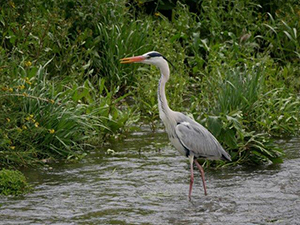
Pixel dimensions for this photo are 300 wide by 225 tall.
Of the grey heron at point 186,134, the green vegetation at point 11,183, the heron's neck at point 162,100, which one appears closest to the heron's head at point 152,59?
the grey heron at point 186,134

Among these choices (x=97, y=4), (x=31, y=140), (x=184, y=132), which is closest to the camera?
(x=184, y=132)

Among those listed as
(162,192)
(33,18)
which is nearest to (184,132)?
(162,192)

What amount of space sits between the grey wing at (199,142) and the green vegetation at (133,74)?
529mm

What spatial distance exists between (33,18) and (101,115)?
213 cm

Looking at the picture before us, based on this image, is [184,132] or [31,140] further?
[31,140]

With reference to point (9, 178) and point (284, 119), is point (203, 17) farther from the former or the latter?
point (9, 178)

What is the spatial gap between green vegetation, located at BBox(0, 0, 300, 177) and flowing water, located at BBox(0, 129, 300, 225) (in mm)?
364

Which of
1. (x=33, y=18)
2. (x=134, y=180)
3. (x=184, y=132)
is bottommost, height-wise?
(x=134, y=180)

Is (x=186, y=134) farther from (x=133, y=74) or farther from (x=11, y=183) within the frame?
(x=133, y=74)

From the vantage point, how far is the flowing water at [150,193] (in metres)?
6.73

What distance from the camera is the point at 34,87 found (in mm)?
8891

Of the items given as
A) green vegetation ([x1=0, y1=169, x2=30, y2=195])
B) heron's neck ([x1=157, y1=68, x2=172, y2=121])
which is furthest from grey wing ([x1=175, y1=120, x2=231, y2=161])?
green vegetation ([x1=0, y1=169, x2=30, y2=195])

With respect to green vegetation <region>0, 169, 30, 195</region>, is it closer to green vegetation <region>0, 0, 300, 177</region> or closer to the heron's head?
green vegetation <region>0, 0, 300, 177</region>

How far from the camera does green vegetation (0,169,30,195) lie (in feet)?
24.1
